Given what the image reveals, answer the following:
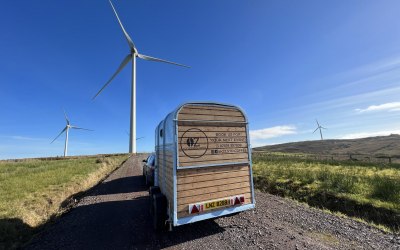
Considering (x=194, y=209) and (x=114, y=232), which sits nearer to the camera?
(x=194, y=209)

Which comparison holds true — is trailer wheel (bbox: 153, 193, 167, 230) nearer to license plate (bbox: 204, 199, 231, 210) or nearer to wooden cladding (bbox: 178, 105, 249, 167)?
license plate (bbox: 204, 199, 231, 210)

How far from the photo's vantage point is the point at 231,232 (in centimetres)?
599

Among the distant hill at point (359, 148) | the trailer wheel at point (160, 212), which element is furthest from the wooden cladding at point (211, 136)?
the distant hill at point (359, 148)

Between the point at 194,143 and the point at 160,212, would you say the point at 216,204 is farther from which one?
the point at 194,143

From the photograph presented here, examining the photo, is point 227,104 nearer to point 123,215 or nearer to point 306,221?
point 306,221

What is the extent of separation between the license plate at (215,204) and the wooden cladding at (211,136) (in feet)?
3.38

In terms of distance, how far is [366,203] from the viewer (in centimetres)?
754

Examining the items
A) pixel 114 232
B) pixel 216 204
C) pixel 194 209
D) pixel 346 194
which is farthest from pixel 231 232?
pixel 346 194

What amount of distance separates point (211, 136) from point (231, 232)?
2.73 meters

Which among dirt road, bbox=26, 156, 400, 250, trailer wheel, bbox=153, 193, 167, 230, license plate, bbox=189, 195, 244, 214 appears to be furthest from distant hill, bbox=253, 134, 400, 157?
trailer wheel, bbox=153, 193, 167, 230

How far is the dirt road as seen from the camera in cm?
518

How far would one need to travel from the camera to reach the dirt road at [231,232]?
518cm

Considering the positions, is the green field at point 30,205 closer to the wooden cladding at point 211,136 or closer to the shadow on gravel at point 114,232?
the shadow on gravel at point 114,232

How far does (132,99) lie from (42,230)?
38.1 meters
